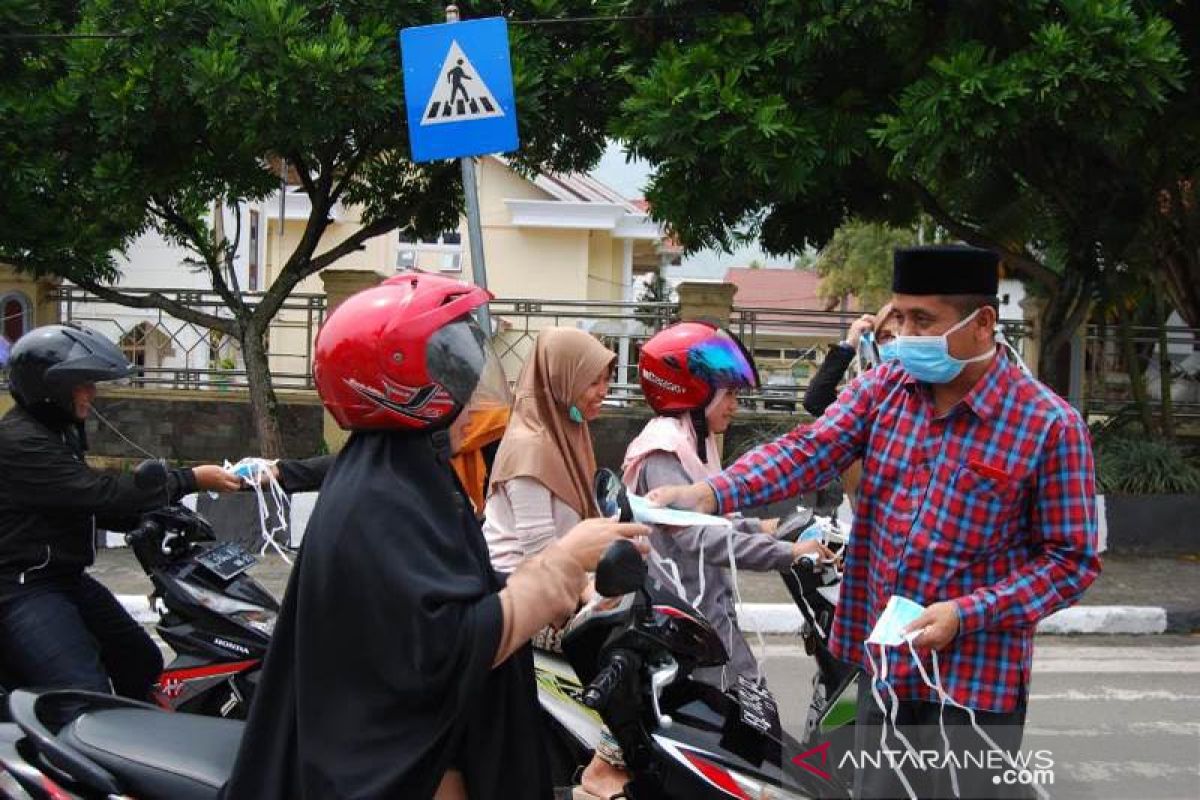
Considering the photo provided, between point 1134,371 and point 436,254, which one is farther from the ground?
point 436,254

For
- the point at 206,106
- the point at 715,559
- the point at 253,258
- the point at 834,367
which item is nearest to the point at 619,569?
the point at 715,559

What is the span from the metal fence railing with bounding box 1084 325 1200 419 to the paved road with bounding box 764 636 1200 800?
4534 millimetres

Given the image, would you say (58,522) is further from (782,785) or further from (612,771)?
(782,785)

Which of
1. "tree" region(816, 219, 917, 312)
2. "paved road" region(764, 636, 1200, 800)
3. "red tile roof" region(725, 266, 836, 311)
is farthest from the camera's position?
"red tile roof" region(725, 266, 836, 311)

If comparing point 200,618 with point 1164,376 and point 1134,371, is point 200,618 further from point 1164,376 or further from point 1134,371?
point 1164,376

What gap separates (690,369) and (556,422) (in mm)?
497

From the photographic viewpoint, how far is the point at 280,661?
230cm

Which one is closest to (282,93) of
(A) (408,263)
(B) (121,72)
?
(B) (121,72)

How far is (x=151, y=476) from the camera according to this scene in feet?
13.8

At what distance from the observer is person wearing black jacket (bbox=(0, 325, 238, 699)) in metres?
4.00

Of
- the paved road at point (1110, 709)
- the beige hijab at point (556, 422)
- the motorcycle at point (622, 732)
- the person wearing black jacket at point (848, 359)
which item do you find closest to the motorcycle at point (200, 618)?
the beige hijab at point (556, 422)

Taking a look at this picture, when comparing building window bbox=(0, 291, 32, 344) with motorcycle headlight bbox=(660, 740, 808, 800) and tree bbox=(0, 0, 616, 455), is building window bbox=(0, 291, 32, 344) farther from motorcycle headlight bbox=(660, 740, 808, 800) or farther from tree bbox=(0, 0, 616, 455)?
motorcycle headlight bbox=(660, 740, 808, 800)

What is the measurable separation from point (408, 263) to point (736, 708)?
28.4m

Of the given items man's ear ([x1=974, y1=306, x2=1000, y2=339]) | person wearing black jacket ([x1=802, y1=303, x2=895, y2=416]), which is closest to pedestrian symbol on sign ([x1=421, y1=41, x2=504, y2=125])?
person wearing black jacket ([x1=802, y1=303, x2=895, y2=416])
